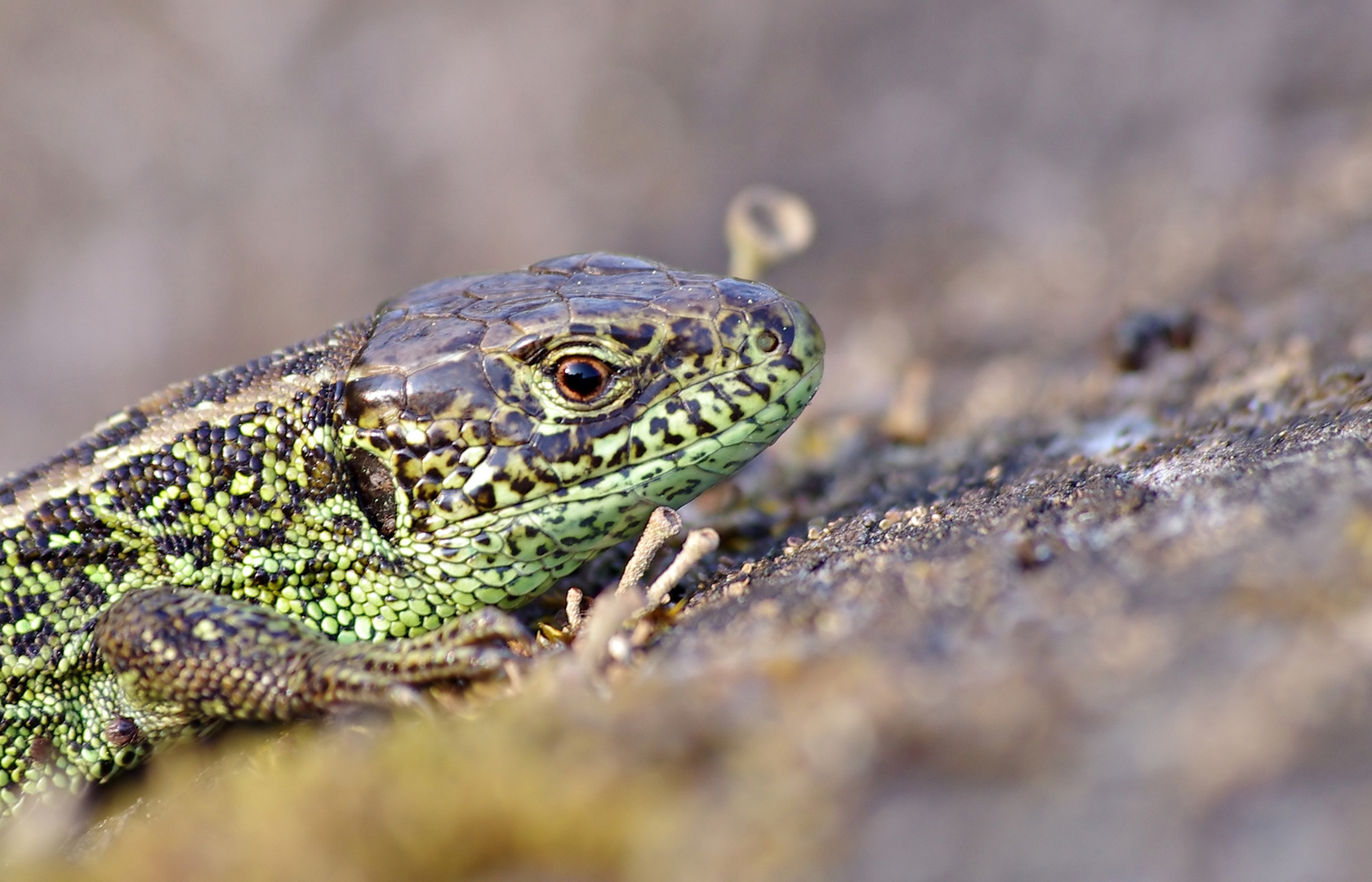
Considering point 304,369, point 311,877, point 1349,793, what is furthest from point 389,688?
point 1349,793

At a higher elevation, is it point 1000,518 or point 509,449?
point 509,449

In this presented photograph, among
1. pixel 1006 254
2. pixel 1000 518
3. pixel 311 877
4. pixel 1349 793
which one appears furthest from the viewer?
pixel 1006 254

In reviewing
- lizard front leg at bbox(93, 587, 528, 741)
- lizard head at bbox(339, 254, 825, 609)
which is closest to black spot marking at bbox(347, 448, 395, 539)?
lizard head at bbox(339, 254, 825, 609)

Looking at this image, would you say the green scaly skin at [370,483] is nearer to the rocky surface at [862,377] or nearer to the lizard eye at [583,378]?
the lizard eye at [583,378]

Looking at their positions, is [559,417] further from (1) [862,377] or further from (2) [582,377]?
(1) [862,377]

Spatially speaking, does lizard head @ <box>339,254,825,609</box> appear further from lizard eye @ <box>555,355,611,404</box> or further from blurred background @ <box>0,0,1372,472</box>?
blurred background @ <box>0,0,1372,472</box>

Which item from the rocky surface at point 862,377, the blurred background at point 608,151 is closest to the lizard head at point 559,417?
the rocky surface at point 862,377

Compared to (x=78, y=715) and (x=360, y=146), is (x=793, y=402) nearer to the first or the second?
(x=78, y=715)
